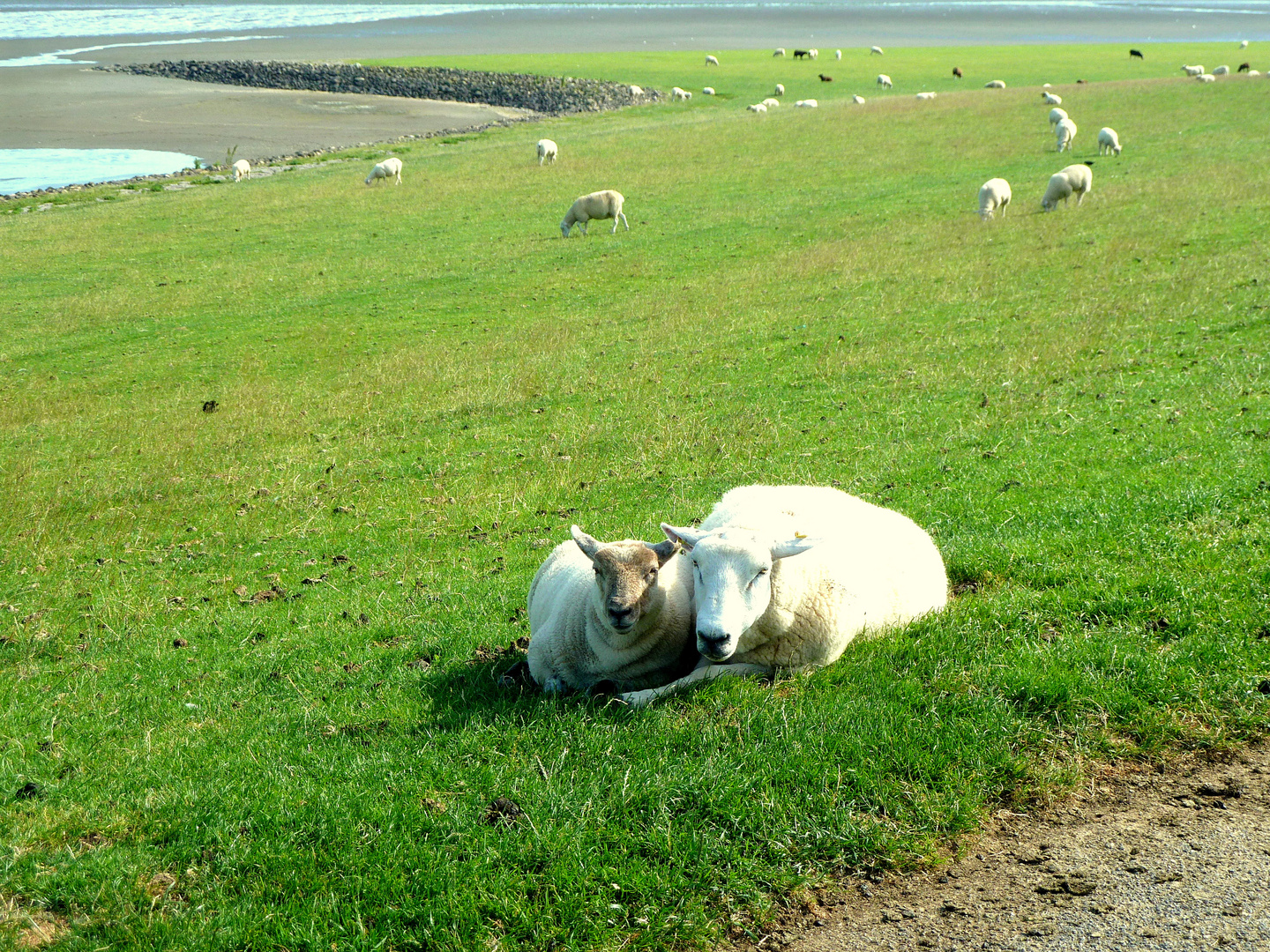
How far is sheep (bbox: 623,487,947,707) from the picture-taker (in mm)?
6305

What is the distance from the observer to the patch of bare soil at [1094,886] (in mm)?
4531

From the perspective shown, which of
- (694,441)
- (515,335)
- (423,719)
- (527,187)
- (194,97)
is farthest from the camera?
(194,97)

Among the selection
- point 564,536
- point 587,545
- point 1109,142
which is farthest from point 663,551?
point 1109,142

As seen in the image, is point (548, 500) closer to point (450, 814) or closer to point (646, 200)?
point (450, 814)

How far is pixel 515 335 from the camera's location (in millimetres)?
21406

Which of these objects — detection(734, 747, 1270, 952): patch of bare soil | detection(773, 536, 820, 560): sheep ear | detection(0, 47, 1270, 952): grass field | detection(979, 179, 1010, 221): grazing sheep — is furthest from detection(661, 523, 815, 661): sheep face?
detection(979, 179, 1010, 221): grazing sheep

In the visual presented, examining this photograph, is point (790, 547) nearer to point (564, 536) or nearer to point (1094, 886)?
point (1094, 886)

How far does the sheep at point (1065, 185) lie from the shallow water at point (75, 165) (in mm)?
40374

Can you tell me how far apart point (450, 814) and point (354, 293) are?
22690mm

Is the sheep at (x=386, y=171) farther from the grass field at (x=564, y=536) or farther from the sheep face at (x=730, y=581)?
the sheep face at (x=730, y=581)

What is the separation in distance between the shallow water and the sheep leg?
4813 cm

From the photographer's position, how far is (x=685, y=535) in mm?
6789

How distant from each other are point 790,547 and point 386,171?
40790mm

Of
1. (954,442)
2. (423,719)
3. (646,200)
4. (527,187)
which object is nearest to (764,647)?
(423,719)
